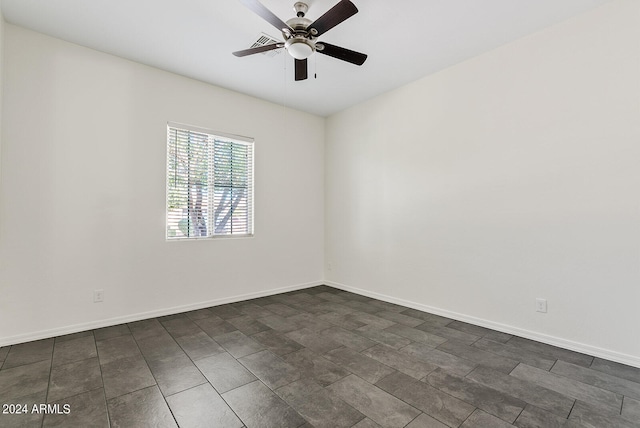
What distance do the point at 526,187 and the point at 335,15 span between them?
2377 millimetres

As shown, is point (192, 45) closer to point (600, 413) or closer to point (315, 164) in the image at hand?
point (315, 164)

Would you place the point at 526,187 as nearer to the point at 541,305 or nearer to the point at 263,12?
the point at 541,305

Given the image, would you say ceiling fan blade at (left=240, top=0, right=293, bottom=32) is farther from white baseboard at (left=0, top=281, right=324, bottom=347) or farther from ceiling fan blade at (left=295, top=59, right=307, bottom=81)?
white baseboard at (left=0, top=281, right=324, bottom=347)

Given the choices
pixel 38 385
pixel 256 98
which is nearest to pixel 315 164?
pixel 256 98

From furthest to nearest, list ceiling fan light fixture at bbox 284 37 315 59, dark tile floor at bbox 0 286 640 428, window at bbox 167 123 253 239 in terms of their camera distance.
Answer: window at bbox 167 123 253 239 → ceiling fan light fixture at bbox 284 37 315 59 → dark tile floor at bbox 0 286 640 428

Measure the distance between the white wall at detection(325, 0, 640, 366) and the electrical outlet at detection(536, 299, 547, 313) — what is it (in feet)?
0.15

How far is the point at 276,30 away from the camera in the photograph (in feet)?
9.00

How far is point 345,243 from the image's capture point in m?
4.82

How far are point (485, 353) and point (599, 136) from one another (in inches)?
82.4

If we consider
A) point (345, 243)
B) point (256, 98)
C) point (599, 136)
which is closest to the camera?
point (599, 136)

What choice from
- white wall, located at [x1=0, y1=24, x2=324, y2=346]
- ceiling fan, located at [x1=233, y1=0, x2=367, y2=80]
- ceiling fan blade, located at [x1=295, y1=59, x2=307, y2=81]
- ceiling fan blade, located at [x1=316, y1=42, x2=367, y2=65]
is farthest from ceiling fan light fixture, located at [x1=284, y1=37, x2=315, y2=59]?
white wall, located at [x1=0, y1=24, x2=324, y2=346]

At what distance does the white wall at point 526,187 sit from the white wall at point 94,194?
2.30 metres

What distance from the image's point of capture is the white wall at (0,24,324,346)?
272 centimetres

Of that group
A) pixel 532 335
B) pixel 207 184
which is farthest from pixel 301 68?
pixel 532 335
